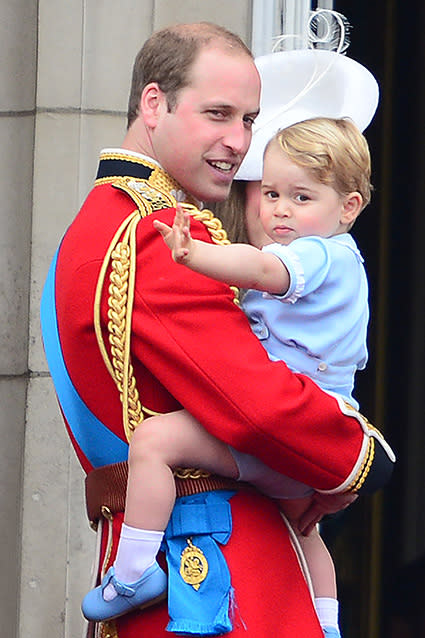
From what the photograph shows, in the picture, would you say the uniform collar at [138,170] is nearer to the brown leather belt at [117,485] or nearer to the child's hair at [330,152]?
the child's hair at [330,152]

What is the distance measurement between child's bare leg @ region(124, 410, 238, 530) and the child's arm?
25 cm

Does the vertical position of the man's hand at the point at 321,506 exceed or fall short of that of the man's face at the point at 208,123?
it falls short

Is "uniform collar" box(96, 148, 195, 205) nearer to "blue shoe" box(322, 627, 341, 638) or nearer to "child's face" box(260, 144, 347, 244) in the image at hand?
"child's face" box(260, 144, 347, 244)

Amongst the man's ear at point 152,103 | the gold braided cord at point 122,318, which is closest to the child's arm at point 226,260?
the gold braided cord at point 122,318

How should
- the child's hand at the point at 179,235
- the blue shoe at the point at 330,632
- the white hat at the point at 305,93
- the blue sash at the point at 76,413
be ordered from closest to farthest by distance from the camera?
the child's hand at the point at 179,235
the blue sash at the point at 76,413
the blue shoe at the point at 330,632
the white hat at the point at 305,93

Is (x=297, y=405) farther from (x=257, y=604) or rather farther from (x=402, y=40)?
(x=402, y=40)

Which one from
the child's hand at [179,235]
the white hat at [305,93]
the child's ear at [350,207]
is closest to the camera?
the child's hand at [179,235]

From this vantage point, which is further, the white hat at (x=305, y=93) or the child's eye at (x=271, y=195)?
the white hat at (x=305, y=93)

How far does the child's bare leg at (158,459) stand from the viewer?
94.0 inches

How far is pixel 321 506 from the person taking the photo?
2576mm

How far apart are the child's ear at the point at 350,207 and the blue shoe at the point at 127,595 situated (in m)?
0.77

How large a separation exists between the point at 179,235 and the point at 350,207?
0.58 meters

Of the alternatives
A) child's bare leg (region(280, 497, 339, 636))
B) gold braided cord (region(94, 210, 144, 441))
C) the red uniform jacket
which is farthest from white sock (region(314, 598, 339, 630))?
gold braided cord (region(94, 210, 144, 441))

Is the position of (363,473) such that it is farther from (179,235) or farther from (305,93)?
(305,93)
